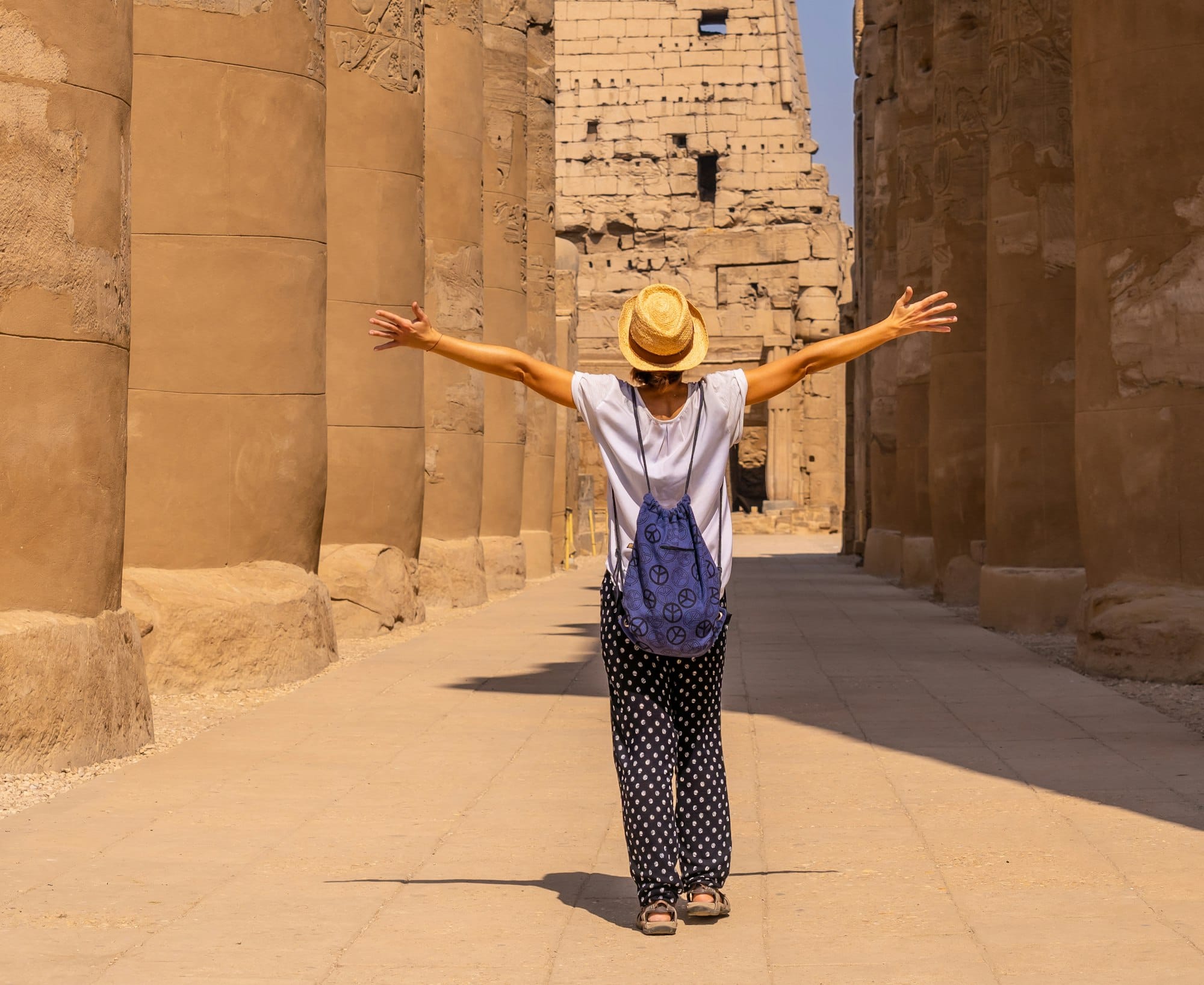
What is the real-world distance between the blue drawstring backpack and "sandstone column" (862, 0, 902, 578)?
1802cm

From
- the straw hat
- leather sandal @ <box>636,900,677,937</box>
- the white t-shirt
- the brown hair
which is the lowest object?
leather sandal @ <box>636,900,677,937</box>

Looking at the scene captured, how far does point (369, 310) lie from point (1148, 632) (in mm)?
6654

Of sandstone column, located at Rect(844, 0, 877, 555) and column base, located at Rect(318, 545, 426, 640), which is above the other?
sandstone column, located at Rect(844, 0, 877, 555)

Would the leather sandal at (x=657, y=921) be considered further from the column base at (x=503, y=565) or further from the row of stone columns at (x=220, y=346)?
the column base at (x=503, y=565)

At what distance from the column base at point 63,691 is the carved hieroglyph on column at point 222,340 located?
93.5 inches

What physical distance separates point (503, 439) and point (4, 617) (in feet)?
46.3

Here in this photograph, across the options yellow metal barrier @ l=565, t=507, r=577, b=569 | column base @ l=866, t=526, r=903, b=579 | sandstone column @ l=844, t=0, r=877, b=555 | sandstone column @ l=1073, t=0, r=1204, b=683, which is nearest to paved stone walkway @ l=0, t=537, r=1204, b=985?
sandstone column @ l=1073, t=0, r=1204, b=683

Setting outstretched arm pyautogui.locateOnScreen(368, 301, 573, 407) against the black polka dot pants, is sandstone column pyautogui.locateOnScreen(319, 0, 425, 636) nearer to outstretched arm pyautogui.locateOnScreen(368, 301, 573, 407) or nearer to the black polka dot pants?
outstretched arm pyautogui.locateOnScreen(368, 301, 573, 407)

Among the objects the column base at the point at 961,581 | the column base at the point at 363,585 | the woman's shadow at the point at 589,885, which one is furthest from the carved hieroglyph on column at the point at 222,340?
the column base at the point at 961,581

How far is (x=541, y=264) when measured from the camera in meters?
24.5

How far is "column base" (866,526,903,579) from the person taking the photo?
23.2 m

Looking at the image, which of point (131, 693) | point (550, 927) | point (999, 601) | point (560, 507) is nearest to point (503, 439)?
point (560, 507)

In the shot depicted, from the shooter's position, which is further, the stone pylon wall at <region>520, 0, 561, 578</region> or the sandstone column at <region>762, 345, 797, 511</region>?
the sandstone column at <region>762, 345, 797, 511</region>

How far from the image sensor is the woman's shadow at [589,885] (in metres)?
4.82
